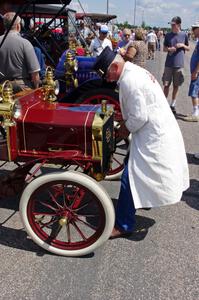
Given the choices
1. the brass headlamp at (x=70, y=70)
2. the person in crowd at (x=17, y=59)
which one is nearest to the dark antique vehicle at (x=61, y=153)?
the person in crowd at (x=17, y=59)

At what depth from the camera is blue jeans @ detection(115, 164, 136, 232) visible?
2520 mm

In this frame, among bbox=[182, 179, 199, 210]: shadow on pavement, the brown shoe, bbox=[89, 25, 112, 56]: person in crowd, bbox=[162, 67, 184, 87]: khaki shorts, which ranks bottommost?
bbox=[182, 179, 199, 210]: shadow on pavement

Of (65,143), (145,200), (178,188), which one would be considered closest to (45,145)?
(65,143)

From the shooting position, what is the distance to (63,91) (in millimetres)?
5117

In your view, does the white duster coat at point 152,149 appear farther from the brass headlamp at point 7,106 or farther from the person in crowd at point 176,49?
the person in crowd at point 176,49

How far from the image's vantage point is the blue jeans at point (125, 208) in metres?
2.52

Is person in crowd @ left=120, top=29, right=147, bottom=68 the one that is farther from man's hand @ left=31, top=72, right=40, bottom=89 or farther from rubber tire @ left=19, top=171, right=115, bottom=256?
rubber tire @ left=19, top=171, right=115, bottom=256

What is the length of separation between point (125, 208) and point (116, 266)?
0.42 metres

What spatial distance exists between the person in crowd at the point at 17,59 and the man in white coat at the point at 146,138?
1.49m

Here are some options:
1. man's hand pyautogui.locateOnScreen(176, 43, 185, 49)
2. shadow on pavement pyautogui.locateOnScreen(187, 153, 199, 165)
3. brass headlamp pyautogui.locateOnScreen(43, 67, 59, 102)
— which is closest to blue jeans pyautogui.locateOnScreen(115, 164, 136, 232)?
brass headlamp pyautogui.locateOnScreen(43, 67, 59, 102)

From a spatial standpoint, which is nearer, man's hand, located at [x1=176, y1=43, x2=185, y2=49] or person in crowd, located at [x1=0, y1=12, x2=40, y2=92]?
person in crowd, located at [x1=0, y1=12, x2=40, y2=92]

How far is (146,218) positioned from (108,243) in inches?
19.4

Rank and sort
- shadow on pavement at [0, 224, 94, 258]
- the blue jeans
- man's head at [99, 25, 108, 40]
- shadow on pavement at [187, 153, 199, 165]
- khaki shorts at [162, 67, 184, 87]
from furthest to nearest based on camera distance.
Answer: man's head at [99, 25, 108, 40]
khaki shorts at [162, 67, 184, 87]
shadow on pavement at [187, 153, 199, 165]
shadow on pavement at [0, 224, 94, 258]
the blue jeans

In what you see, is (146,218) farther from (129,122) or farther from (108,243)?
(129,122)
